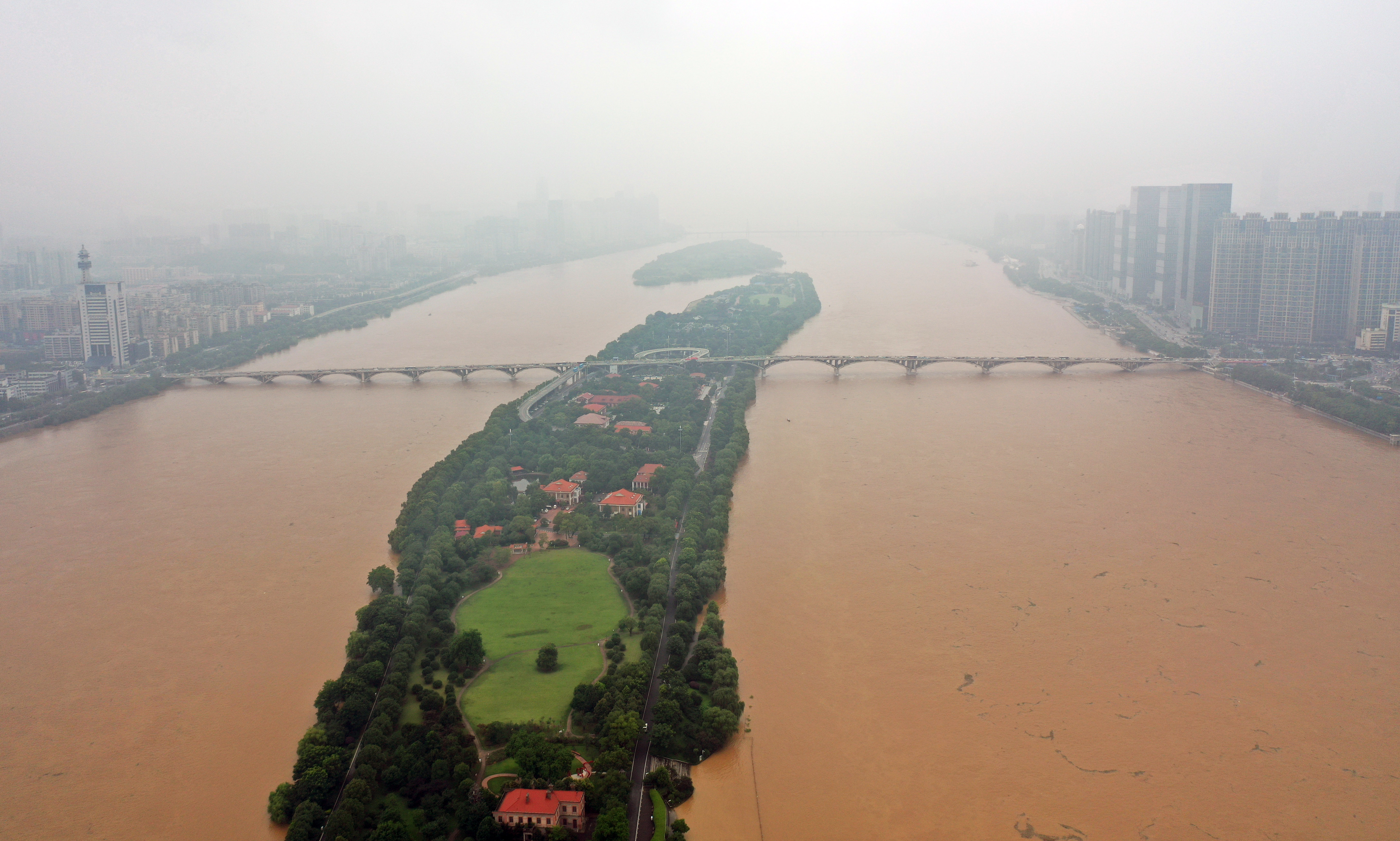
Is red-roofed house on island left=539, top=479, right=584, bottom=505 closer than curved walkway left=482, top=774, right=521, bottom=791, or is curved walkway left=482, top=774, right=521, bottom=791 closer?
curved walkway left=482, top=774, right=521, bottom=791

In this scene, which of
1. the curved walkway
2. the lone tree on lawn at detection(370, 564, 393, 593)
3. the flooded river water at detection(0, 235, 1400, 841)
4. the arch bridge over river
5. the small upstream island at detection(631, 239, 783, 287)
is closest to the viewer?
the curved walkway

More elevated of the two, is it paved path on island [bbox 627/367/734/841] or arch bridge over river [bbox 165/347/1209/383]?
arch bridge over river [bbox 165/347/1209/383]

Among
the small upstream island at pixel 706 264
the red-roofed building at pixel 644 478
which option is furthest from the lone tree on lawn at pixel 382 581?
the small upstream island at pixel 706 264

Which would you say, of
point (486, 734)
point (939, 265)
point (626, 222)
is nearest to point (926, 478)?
point (486, 734)

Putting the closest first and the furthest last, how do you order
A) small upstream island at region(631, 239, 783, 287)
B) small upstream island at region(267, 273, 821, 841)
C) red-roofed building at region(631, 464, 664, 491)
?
small upstream island at region(267, 273, 821, 841)
red-roofed building at region(631, 464, 664, 491)
small upstream island at region(631, 239, 783, 287)

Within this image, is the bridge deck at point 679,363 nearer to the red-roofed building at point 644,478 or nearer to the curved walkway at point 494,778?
the red-roofed building at point 644,478

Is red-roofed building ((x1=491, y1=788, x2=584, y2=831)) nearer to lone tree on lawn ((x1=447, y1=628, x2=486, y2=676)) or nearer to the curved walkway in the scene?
the curved walkway

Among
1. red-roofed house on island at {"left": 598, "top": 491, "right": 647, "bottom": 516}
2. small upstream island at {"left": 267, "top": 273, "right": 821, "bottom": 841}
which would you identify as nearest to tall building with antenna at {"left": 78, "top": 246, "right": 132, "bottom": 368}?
small upstream island at {"left": 267, "top": 273, "right": 821, "bottom": 841}

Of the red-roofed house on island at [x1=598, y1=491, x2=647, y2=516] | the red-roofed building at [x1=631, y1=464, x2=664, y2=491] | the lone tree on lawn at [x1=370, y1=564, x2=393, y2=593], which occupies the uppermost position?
the red-roofed building at [x1=631, y1=464, x2=664, y2=491]
